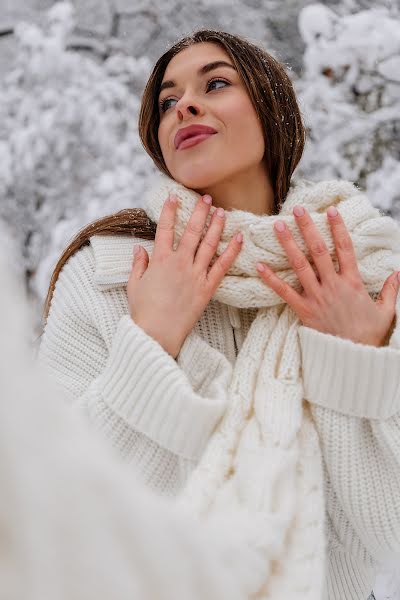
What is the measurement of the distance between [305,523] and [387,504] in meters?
0.20

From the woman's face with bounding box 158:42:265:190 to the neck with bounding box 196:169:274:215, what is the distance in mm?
13

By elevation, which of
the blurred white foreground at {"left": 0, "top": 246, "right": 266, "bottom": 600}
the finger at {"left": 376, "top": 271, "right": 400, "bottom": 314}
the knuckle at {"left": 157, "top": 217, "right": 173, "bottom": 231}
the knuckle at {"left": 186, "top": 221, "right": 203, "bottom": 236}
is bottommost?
the finger at {"left": 376, "top": 271, "right": 400, "bottom": 314}

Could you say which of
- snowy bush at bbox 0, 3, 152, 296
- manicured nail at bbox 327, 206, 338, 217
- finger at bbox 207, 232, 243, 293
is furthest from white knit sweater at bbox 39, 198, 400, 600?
snowy bush at bbox 0, 3, 152, 296

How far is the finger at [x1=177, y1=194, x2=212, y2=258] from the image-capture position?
34.5 inches

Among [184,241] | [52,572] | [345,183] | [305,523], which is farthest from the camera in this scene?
[345,183]

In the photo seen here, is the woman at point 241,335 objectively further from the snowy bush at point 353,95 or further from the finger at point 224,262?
the snowy bush at point 353,95

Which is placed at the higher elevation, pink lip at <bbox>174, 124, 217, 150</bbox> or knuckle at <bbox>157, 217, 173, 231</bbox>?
pink lip at <bbox>174, 124, 217, 150</bbox>

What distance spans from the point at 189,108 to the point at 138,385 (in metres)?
0.53

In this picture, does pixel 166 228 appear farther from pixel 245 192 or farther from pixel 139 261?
pixel 245 192

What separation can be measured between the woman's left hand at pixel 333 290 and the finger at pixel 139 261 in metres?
0.19

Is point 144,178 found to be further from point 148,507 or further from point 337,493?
point 148,507

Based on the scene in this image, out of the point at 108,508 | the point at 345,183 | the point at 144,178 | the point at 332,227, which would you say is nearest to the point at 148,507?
the point at 108,508

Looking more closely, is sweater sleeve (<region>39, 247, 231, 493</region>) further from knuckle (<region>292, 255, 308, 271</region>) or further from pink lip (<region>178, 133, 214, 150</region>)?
pink lip (<region>178, 133, 214, 150</region>)

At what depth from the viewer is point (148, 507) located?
23cm
